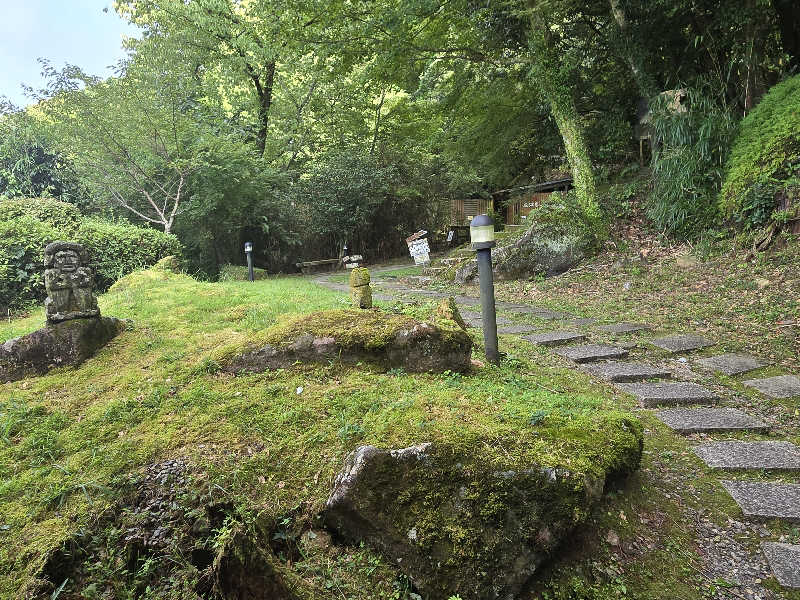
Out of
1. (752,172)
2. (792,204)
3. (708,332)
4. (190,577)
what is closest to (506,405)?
(190,577)

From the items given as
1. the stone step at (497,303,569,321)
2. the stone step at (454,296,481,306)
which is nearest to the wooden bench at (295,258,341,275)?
the stone step at (454,296,481,306)

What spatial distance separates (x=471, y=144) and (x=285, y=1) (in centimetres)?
544

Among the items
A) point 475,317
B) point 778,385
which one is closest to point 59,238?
point 475,317

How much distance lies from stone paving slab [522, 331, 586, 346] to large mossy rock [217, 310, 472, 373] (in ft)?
5.19

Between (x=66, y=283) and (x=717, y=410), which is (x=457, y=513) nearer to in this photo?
(x=717, y=410)

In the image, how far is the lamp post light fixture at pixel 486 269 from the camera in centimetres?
329

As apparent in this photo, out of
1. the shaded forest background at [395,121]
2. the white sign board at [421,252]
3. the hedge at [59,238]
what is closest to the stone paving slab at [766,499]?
the shaded forest background at [395,121]

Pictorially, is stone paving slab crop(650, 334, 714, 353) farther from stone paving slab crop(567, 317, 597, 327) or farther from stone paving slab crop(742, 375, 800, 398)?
stone paving slab crop(567, 317, 597, 327)

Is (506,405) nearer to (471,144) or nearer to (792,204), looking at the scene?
(792,204)

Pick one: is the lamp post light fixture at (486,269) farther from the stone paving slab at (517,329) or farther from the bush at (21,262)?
the bush at (21,262)

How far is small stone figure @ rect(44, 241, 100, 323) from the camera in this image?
11.1 feet

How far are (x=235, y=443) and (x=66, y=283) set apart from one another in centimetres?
217

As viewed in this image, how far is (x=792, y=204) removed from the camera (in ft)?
18.7

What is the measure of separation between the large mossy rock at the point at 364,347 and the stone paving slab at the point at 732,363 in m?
2.22
